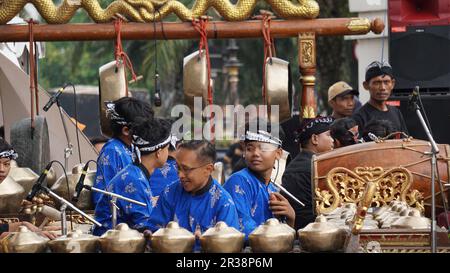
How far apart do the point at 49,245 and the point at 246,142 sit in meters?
1.82

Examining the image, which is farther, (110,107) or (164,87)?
(164,87)

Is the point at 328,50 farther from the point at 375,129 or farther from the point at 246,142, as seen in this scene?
the point at 246,142

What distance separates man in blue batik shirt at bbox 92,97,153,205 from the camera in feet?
27.7

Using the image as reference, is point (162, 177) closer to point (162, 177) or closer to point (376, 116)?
point (162, 177)

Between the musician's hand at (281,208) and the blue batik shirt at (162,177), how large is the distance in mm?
1243

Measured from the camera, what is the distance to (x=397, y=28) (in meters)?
11.4

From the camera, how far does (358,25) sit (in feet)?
30.5

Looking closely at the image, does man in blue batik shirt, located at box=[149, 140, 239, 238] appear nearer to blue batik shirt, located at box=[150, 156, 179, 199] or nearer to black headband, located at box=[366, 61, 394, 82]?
blue batik shirt, located at box=[150, 156, 179, 199]

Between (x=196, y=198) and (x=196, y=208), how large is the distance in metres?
0.06

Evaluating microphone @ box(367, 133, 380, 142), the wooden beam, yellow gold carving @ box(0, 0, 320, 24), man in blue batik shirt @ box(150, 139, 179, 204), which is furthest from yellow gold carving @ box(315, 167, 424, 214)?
yellow gold carving @ box(0, 0, 320, 24)

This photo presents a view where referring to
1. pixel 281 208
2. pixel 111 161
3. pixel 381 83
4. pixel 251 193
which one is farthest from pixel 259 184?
pixel 381 83

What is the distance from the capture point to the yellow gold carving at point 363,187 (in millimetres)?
8445

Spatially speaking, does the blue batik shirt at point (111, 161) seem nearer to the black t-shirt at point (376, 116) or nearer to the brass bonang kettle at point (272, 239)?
→ the brass bonang kettle at point (272, 239)
